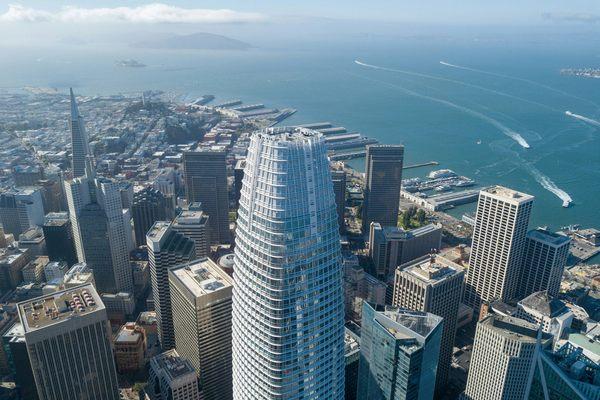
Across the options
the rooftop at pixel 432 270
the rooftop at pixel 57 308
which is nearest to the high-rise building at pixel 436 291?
the rooftop at pixel 432 270

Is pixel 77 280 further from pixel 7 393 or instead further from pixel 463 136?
pixel 463 136

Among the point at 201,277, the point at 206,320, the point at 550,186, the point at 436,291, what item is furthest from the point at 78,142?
the point at 550,186

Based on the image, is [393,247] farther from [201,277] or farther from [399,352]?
[399,352]

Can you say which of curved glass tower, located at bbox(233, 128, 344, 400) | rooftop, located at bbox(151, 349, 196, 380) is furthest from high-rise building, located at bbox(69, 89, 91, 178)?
curved glass tower, located at bbox(233, 128, 344, 400)

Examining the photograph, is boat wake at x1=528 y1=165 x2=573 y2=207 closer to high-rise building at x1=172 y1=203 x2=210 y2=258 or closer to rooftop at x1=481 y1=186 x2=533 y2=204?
rooftop at x1=481 y1=186 x2=533 y2=204

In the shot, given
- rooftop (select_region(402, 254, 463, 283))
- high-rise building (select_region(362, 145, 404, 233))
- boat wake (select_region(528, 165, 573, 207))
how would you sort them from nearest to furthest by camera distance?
rooftop (select_region(402, 254, 463, 283)) < high-rise building (select_region(362, 145, 404, 233)) < boat wake (select_region(528, 165, 573, 207))
